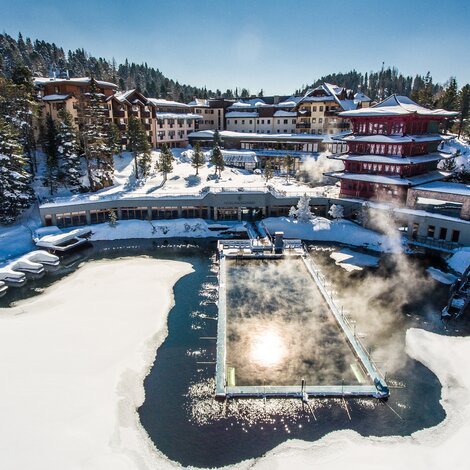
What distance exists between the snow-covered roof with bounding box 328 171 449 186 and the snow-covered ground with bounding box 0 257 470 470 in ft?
78.5

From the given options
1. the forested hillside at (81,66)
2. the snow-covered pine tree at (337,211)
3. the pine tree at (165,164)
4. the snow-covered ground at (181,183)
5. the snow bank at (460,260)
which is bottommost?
the snow bank at (460,260)

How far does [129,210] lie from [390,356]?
41.0 m

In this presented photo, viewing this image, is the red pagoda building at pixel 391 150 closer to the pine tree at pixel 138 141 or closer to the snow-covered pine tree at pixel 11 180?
the pine tree at pixel 138 141

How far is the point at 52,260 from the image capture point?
41156 mm

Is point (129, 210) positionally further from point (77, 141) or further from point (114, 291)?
point (114, 291)

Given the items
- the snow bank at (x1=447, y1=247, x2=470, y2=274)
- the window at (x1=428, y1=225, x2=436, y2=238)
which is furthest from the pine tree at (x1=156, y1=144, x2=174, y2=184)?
the snow bank at (x1=447, y1=247, x2=470, y2=274)

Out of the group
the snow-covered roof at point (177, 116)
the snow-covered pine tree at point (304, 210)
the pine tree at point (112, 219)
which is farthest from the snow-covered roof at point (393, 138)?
the snow-covered roof at point (177, 116)

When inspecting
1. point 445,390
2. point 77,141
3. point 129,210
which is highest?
point 77,141

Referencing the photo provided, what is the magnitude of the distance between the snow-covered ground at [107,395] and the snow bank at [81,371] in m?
0.06

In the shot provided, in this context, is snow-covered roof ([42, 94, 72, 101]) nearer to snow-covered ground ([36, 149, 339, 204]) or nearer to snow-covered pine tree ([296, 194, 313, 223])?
snow-covered ground ([36, 149, 339, 204])

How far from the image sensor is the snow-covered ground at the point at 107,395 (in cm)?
1755

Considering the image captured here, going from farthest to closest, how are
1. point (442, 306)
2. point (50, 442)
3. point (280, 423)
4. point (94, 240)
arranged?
point (94, 240)
point (442, 306)
point (280, 423)
point (50, 442)

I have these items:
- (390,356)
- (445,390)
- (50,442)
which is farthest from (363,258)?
(50,442)

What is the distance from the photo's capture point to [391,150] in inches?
1900
